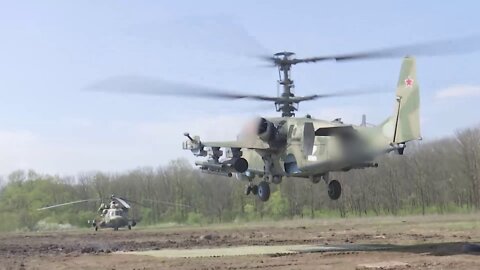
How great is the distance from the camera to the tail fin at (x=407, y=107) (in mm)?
22750

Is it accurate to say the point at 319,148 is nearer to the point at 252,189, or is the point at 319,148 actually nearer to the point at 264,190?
the point at 264,190

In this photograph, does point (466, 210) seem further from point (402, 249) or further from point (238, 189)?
point (402, 249)

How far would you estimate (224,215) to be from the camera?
84.8 metres

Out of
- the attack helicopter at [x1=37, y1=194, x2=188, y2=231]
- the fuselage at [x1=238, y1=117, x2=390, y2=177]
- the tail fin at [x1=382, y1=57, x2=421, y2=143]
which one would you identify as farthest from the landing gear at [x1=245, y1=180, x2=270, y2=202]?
the attack helicopter at [x1=37, y1=194, x2=188, y2=231]

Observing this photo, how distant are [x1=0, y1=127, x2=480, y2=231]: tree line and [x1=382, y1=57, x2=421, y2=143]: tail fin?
4812 cm

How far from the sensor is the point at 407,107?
2300 cm

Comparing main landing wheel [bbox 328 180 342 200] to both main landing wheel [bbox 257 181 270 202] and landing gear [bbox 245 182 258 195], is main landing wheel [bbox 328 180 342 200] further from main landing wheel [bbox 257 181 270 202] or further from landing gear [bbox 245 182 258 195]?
landing gear [bbox 245 182 258 195]

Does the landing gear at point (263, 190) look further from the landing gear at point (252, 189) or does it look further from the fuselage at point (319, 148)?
the fuselage at point (319, 148)

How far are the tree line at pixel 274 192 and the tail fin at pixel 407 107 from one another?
48.1 meters

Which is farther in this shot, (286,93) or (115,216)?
(115,216)

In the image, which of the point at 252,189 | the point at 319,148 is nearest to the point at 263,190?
the point at 252,189

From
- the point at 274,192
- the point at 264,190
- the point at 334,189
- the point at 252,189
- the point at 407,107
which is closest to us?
the point at 407,107

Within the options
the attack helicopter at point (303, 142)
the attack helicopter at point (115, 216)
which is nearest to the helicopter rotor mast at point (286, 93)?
the attack helicopter at point (303, 142)

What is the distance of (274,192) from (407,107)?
61977 mm
